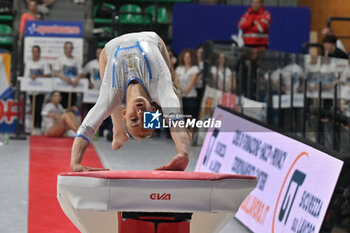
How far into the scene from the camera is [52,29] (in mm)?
11906

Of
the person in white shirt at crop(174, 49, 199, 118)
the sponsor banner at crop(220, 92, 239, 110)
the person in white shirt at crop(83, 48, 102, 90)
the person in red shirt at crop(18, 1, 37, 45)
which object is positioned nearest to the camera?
the sponsor banner at crop(220, 92, 239, 110)

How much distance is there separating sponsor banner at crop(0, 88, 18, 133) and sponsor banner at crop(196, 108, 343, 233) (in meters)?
5.27

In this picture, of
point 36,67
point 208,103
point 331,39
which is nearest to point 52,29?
point 36,67

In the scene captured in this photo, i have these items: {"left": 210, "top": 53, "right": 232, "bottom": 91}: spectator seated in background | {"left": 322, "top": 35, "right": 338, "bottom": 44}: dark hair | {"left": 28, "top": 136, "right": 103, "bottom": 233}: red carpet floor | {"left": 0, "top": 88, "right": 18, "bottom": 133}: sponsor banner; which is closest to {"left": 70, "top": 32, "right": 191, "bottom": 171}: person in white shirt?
{"left": 28, "top": 136, "right": 103, "bottom": 233}: red carpet floor

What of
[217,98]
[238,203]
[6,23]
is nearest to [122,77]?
[238,203]

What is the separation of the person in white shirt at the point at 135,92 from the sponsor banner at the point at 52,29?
788 cm

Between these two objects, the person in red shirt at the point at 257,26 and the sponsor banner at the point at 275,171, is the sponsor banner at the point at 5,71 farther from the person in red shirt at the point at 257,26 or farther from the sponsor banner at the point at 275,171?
the sponsor banner at the point at 275,171

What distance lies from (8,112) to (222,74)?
149 inches

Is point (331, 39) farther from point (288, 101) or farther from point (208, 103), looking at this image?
point (208, 103)

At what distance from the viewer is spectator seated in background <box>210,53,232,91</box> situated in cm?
1073

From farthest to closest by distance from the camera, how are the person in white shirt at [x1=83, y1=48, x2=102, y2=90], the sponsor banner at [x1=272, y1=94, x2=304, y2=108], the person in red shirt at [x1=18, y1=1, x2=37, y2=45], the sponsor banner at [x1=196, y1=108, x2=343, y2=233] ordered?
the person in red shirt at [x1=18, y1=1, x2=37, y2=45]
the person in white shirt at [x1=83, y1=48, x2=102, y2=90]
the sponsor banner at [x1=272, y1=94, x2=304, y2=108]
the sponsor banner at [x1=196, y1=108, x2=343, y2=233]

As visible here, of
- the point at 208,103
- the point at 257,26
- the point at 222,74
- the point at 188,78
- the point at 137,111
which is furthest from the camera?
the point at 188,78

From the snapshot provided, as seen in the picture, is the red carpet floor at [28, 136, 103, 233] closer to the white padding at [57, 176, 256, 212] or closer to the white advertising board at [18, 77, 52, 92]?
the white advertising board at [18, 77, 52, 92]

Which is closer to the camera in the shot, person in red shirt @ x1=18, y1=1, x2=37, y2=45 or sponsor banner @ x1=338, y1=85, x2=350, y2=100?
sponsor banner @ x1=338, y1=85, x2=350, y2=100
